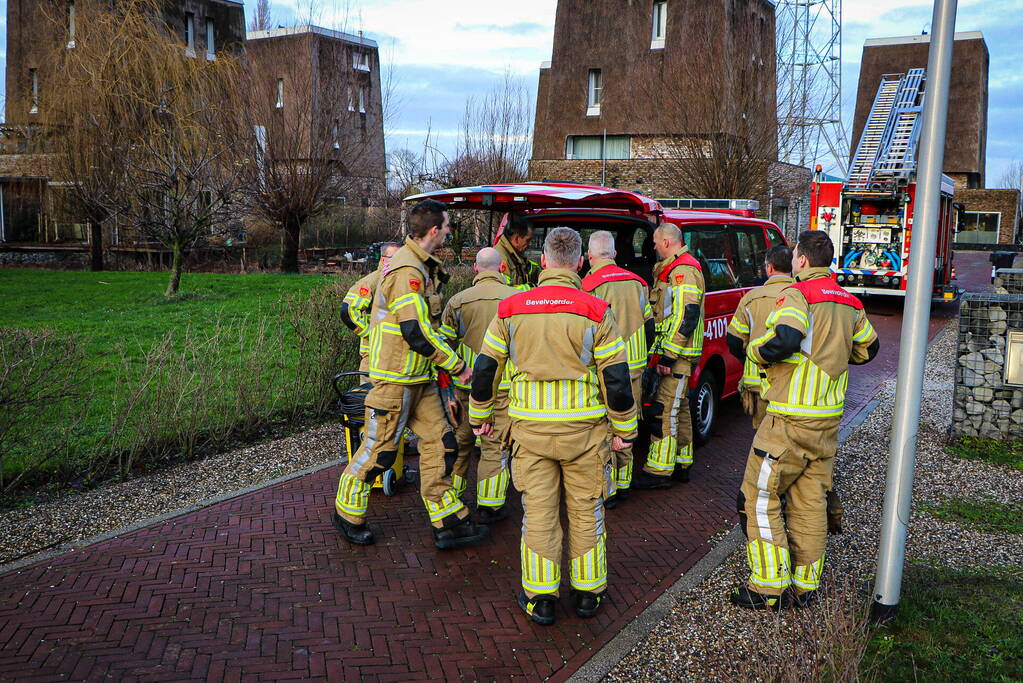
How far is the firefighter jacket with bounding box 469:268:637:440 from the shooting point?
4.22 meters

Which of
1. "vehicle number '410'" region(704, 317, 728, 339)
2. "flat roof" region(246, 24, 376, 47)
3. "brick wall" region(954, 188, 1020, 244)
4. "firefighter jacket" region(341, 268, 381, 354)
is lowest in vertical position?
"vehicle number '410'" region(704, 317, 728, 339)

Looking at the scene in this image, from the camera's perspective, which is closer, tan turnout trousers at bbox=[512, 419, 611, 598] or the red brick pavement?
the red brick pavement

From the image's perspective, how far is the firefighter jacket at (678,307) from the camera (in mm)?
6156

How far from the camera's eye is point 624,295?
18.9 feet

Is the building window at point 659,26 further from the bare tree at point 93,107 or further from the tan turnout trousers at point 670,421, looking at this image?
the tan turnout trousers at point 670,421

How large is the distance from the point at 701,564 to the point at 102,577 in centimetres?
375

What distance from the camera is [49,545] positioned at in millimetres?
5379

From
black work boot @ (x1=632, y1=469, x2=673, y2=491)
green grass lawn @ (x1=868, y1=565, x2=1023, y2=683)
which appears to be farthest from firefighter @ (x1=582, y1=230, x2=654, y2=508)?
green grass lawn @ (x1=868, y1=565, x2=1023, y2=683)

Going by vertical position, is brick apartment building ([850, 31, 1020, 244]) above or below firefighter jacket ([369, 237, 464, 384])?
above

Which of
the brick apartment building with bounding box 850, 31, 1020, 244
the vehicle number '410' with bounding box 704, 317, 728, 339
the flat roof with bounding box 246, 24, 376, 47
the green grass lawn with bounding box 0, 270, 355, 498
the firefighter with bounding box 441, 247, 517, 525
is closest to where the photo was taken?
the firefighter with bounding box 441, 247, 517, 525

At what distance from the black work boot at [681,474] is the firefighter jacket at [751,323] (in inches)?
78.5

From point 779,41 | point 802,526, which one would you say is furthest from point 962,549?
point 779,41

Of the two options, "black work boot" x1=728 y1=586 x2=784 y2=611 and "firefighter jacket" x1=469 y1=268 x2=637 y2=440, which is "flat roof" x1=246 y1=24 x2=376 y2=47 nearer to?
"firefighter jacket" x1=469 y1=268 x2=637 y2=440

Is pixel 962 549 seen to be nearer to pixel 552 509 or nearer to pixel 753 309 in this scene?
pixel 753 309
